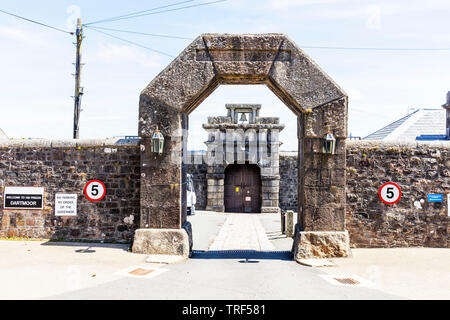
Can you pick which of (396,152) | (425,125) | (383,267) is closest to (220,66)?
(396,152)

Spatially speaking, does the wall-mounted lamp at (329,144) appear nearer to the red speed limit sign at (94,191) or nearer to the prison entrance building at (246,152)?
the red speed limit sign at (94,191)

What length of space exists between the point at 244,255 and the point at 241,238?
3113 millimetres

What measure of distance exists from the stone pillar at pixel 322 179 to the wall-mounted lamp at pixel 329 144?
94 mm

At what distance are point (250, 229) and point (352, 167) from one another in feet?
21.1

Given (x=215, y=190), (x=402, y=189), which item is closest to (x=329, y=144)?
(x=402, y=189)

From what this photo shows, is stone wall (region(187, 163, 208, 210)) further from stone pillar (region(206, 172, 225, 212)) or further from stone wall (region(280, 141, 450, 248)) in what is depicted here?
stone wall (region(280, 141, 450, 248))

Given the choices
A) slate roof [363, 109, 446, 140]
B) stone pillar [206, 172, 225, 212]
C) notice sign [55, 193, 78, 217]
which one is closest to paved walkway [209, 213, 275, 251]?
notice sign [55, 193, 78, 217]

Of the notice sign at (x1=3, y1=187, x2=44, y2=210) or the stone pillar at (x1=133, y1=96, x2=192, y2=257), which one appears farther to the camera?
the notice sign at (x1=3, y1=187, x2=44, y2=210)

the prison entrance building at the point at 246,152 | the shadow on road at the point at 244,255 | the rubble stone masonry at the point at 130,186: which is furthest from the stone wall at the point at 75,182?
the prison entrance building at the point at 246,152

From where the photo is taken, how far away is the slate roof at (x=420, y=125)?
2025cm

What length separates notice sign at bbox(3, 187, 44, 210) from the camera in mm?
8773

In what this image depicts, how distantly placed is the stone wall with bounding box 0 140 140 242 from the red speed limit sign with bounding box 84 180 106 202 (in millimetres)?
114

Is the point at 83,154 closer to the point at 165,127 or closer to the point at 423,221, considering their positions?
the point at 165,127

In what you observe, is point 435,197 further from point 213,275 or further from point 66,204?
point 66,204
